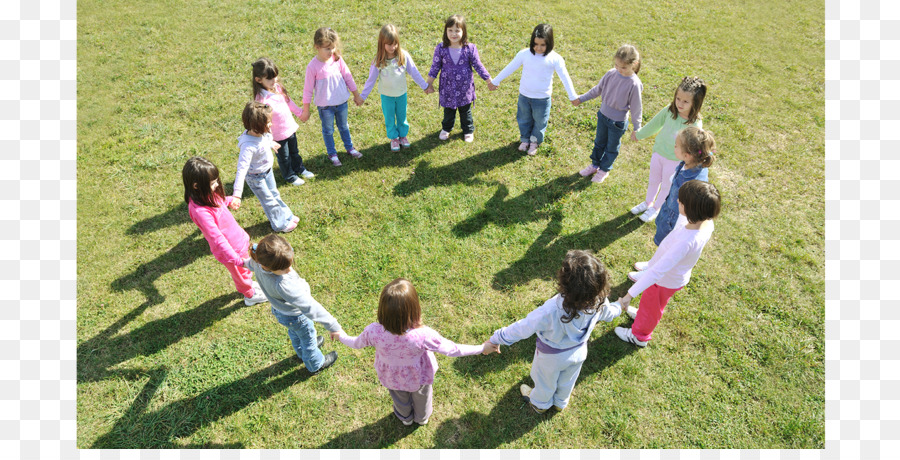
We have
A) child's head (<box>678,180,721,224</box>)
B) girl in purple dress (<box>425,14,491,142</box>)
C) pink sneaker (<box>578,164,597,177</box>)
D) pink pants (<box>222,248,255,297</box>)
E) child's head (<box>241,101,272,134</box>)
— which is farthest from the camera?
pink sneaker (<box>578,164,597,177</box>)

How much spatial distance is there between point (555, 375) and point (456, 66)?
15.6ft

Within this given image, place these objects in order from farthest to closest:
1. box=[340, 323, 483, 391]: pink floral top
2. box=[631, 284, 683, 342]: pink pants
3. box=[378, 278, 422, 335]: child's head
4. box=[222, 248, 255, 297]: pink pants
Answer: box=[222, 248, 255, 297]: pink pants
box=[631, 284, 683, 342]: pink pants
box=[340, 323, 483, 391]: pink floral top
box=[378, 278, 422, 335]: child's head

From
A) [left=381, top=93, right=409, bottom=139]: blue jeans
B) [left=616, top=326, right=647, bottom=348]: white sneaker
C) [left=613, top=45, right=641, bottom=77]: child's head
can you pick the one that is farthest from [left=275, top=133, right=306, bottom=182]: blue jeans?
[left=616, top=326, right=647, bottom=348]: white sneaker

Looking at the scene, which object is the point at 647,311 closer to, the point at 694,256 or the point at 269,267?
the point at 694,256

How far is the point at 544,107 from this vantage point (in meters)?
7.38

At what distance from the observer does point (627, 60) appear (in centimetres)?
623

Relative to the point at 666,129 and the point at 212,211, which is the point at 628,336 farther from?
the point at 212,211

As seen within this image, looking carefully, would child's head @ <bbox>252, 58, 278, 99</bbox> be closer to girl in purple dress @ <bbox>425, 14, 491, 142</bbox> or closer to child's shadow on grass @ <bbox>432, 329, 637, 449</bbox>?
girl in purple dress @ <bbox>425, 14, 491, 142</bbox>

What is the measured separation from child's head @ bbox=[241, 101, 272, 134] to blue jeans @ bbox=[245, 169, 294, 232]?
2.04ft

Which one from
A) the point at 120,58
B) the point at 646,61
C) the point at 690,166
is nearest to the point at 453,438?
the point at 690,166

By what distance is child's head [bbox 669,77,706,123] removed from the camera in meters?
5.46

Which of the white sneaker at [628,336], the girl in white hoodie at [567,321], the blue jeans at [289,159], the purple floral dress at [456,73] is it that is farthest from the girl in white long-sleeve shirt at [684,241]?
the blue jeans at [289,159]

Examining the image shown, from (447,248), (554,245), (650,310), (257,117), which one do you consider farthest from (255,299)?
(650,310)

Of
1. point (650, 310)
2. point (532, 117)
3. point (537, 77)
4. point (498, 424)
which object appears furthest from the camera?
point (532, 117)
